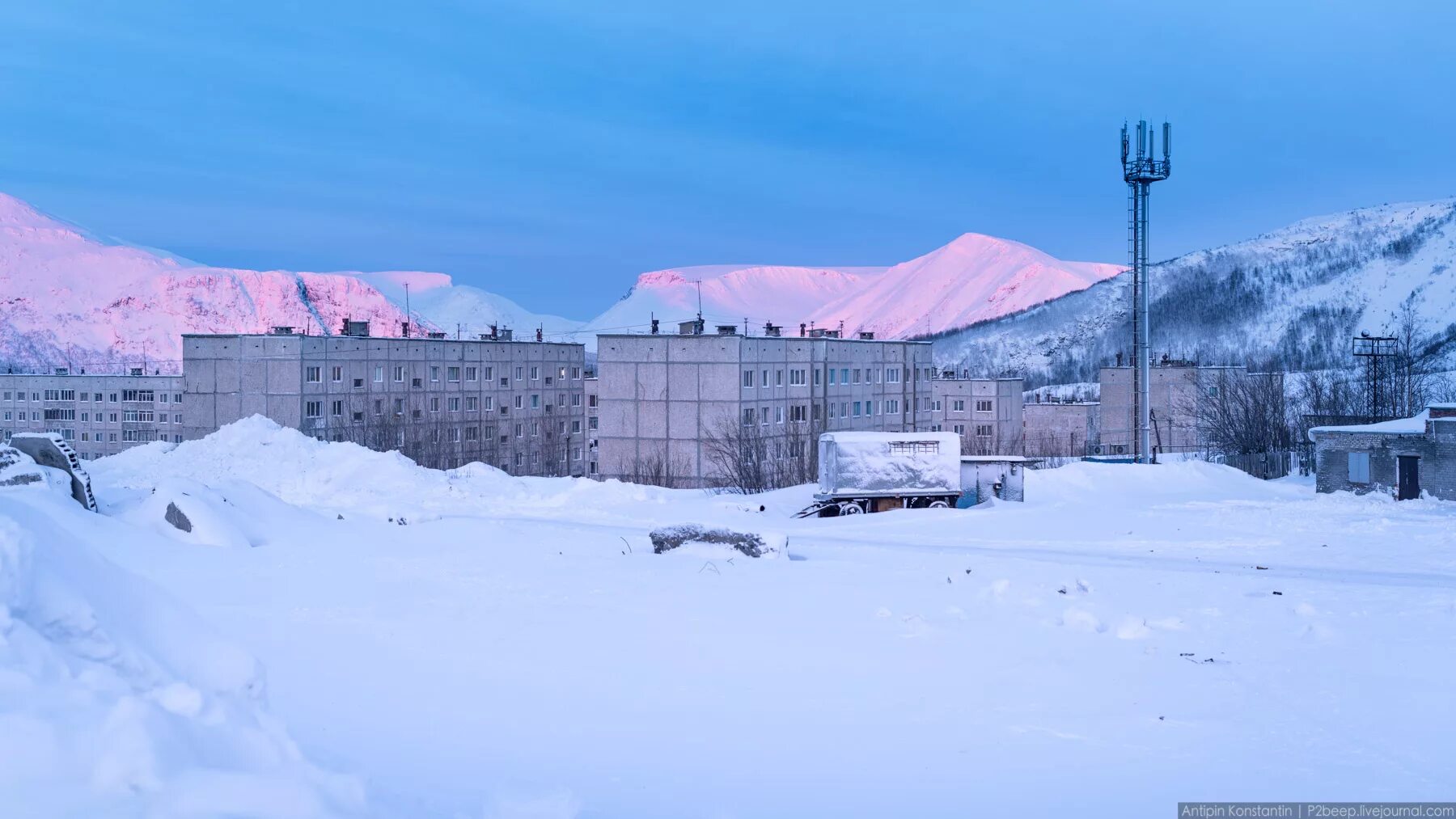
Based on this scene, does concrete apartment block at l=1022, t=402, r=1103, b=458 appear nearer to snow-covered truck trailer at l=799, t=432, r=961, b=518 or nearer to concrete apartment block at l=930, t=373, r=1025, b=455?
concrete apartment block at l=930, t=373, r=1025, b=455

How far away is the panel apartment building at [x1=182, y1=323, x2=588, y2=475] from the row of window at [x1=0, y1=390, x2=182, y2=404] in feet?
65.8

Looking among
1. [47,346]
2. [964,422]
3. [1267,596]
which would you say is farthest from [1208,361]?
[47,346]

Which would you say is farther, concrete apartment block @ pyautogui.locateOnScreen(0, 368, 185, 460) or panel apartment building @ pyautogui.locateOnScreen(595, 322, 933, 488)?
concrete apartment block @ pyautogui.locateOnScreen(0, 368, 185, 460)

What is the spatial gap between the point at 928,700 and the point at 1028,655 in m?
1.96

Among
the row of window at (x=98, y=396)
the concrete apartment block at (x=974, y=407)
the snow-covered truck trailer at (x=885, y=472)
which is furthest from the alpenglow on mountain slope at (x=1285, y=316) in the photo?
the snow-covered truck trailer at (x=885, y=472)

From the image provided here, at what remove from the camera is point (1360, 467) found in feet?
105

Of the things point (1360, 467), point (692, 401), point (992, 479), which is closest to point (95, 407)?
point (692, 401)

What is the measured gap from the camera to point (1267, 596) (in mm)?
14539

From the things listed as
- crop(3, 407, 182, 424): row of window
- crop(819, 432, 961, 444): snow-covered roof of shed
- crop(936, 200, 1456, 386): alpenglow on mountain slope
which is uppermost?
crop(936, 200, 1456, 386): alpenglow on mountain slope

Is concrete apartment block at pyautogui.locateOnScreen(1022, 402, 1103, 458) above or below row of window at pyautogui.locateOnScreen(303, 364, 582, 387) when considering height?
below

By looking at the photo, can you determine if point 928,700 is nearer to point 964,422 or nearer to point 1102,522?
point 1102,522

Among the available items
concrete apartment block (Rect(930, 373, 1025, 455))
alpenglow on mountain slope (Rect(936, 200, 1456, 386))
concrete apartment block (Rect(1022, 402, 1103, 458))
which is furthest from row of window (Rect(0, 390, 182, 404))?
alpenglow on mountain slope (Rect(936, 200, 1456, 386))

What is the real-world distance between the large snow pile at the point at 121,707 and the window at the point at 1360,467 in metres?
33.8

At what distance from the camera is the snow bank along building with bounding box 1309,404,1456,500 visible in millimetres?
30219
